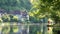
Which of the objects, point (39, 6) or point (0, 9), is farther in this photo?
point (0, 9)

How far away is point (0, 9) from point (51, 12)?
4353 cm

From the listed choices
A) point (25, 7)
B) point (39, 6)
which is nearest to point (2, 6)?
point (25, 7)

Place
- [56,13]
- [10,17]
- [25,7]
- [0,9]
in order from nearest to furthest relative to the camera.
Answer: [56,13], [10,17], [0,9], [25,7]

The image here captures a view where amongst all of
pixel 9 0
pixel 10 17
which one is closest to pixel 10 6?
pixel 9 0

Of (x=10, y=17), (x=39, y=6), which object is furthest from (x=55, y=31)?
(x=10, y=17)

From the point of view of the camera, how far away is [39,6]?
70.4 ft

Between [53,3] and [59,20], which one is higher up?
[53,3]

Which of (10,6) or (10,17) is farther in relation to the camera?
(10,6)

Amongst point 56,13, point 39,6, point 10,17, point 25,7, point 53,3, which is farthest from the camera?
point 25,7

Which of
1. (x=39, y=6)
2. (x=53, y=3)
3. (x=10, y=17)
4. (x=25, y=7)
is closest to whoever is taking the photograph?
(x=53, y=3)

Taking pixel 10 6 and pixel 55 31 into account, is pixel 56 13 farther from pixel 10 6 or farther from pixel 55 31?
pixel 10 6

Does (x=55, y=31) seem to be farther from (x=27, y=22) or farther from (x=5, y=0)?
(x=5, y=0)

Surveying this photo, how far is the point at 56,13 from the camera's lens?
64.1 feet

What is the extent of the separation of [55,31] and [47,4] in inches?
87.9
